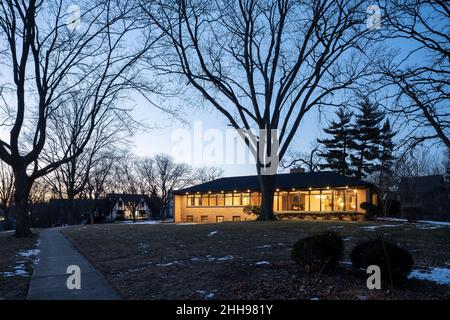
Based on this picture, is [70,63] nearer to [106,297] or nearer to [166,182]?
[106,297]

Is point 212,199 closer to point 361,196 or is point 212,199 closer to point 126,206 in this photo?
point 361,196

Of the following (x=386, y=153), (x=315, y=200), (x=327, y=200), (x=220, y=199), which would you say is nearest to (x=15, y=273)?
(x=327, y=200)

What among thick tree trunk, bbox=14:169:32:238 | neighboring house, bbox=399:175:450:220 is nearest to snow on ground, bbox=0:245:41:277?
thick tree trunk, bbox=14:169:32:238

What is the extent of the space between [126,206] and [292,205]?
49.7 m

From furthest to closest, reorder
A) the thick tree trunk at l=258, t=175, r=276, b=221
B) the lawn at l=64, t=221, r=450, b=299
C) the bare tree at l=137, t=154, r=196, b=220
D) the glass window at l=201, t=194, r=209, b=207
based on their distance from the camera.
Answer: the bare tree at l=137, t=154, r=196, b=220
the glass window at l=201, t=194, r=209, b=207
the thick tree trunk at l=258, t=175, r=276, b=221
the lawn at l=64, t=221, r=450, b=299

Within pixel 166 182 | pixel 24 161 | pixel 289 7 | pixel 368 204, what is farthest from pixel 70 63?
pixel 166 182

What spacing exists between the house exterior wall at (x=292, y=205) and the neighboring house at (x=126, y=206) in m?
30.0

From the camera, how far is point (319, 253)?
683 cm

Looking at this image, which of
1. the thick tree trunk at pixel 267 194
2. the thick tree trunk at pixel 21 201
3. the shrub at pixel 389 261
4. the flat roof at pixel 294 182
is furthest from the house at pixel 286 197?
the shrub at pixel 389 261

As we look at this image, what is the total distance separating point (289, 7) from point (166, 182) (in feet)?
159

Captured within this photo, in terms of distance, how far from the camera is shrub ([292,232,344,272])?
22.5 feet

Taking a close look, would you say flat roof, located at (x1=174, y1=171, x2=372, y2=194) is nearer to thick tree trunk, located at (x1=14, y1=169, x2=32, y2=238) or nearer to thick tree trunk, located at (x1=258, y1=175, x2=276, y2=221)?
thick tree trunk, located at (x1=258, y1=175, x2=276, y2=221)

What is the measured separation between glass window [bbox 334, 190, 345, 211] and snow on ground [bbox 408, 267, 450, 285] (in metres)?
25.5
